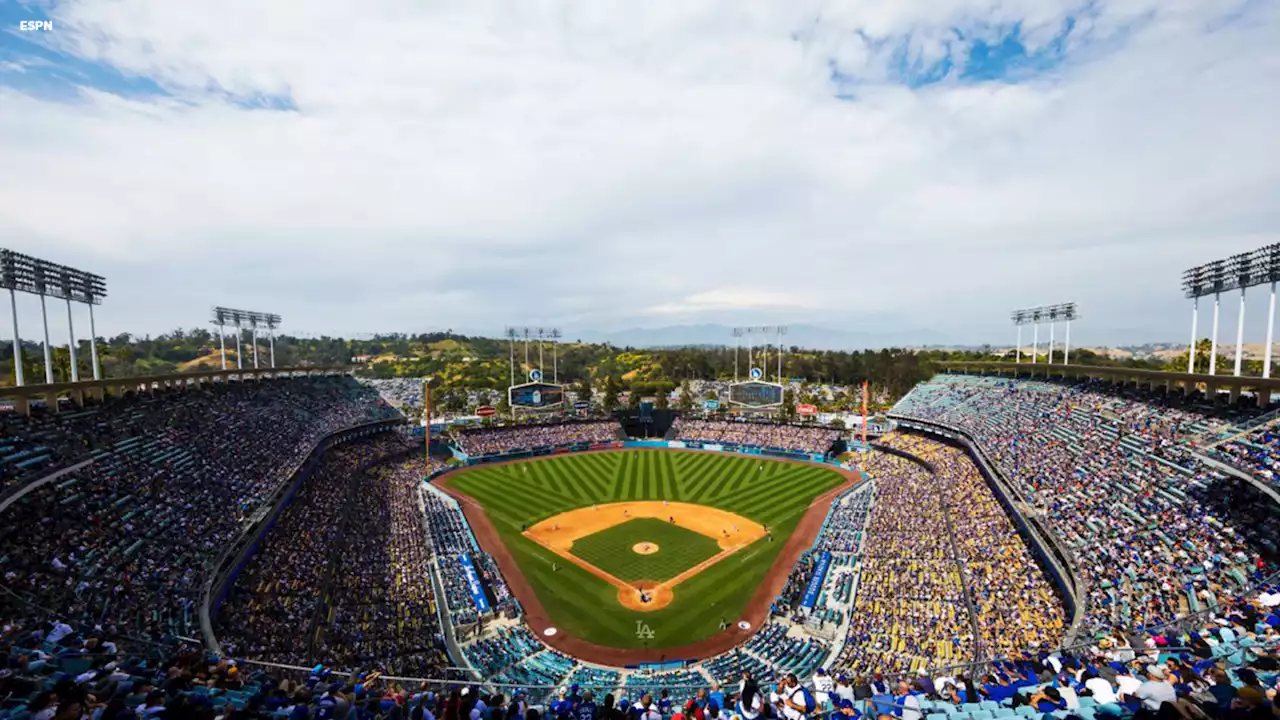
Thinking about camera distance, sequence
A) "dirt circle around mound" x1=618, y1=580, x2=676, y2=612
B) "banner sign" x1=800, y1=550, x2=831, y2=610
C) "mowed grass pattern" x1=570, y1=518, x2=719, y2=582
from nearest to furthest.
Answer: "banner sign" x1=800, y1=550, x2=831, y2=610, "dirt circle around mound" x1=618, y1=580, x2=676, y2=612, "mowed grass pattern" x1=570, y1=518, x2=719, y2=582

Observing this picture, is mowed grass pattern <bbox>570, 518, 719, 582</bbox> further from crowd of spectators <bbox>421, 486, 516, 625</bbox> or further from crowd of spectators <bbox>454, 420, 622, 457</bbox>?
crowd of spectators <bbox>454, 420, 622, 457</bbox>

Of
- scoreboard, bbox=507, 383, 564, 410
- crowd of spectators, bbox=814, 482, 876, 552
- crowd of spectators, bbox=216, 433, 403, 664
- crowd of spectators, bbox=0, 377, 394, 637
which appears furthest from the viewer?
scoreboard, bbox=507, 383, 564, 410

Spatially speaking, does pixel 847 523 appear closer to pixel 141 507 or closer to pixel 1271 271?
pixel 1271 271

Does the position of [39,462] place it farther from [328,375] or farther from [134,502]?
[328,375]

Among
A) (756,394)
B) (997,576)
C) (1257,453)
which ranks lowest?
(997,576)

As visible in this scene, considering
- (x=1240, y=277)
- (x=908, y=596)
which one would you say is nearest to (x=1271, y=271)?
(x=1240, y=277)

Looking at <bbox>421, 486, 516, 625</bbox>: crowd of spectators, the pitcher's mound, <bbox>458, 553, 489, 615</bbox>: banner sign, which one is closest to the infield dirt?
the pitcher's mound

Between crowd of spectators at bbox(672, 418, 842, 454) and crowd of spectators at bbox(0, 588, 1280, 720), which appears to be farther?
crowd of spectators at bbox(672, 418, 842, 454)
